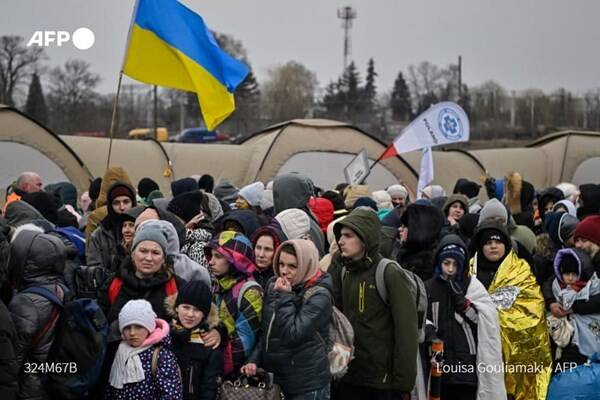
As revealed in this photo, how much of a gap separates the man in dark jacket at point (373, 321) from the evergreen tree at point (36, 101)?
161 feet

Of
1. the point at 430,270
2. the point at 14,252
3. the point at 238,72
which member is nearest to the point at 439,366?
the point at 430,270

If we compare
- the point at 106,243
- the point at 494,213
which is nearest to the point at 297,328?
the point at 106,243

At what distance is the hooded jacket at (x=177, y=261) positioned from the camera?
4797 mm

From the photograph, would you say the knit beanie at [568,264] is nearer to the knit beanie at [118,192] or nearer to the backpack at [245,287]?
the backpack at [245,287]

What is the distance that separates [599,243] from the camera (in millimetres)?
6160

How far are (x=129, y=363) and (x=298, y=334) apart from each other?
963 millimetres

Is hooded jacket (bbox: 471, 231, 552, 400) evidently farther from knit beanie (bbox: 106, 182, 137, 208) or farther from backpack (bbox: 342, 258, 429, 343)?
knit beanie (bbox: 106, 182, 137, 208)

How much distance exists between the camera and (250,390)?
434cm

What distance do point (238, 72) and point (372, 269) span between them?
403 cm

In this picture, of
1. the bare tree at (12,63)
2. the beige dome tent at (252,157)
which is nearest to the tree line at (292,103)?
the bare tree at (12,63)

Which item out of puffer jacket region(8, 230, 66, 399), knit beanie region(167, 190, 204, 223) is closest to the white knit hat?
knit beanie region(167, 190, 204, 223)

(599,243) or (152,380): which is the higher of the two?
(599,243)

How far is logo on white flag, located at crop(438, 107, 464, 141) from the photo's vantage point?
532 inches

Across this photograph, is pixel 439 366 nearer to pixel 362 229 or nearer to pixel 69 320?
pixel 362 229
